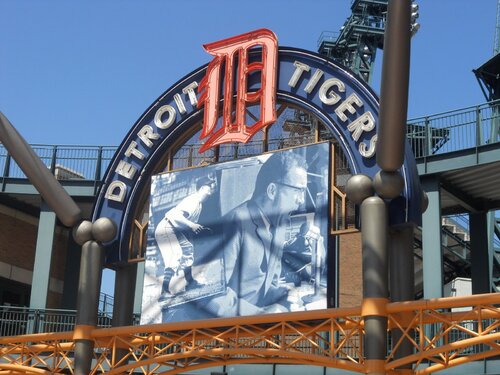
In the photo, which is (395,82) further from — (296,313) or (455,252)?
(455,252)

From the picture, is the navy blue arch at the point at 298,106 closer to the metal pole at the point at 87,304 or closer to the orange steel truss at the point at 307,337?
the metal pole at the point at 87,304

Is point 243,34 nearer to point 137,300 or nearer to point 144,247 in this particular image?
point 144,247

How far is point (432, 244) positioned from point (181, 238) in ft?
25.2

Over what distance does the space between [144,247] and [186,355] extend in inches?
191

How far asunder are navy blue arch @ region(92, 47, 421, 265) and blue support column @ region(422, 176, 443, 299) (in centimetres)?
637

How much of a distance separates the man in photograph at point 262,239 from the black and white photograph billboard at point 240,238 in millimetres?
25

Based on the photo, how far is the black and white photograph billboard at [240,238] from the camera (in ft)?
74.8

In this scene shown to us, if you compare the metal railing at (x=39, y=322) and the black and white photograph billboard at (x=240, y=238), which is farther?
the metal railing at (x=39, y=322)

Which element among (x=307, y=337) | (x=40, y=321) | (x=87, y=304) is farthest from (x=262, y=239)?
(x=40, y=321)

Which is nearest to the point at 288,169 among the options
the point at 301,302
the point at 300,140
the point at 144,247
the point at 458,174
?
the point at 300,140

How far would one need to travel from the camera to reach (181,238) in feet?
82.9

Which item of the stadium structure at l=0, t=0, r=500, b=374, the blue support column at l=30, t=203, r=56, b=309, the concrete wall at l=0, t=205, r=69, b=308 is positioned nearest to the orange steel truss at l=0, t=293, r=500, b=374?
the stadium structure at l=0, t=0, r=500, b=374

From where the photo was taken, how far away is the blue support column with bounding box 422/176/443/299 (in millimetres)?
27562

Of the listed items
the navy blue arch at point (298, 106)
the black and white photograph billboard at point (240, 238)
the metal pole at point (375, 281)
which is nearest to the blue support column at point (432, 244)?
the black and white photograph billboard at point (240, 238)
